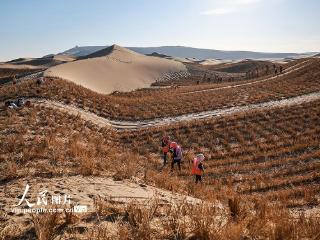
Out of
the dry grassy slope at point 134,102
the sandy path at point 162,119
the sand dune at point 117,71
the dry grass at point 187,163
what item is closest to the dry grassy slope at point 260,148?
the dry grass at point 187,163

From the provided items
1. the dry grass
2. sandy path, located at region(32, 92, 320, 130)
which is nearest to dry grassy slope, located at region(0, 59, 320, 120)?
the dry grass

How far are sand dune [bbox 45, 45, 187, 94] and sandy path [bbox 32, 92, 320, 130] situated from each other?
2688cm

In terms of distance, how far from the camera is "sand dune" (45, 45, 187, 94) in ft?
234

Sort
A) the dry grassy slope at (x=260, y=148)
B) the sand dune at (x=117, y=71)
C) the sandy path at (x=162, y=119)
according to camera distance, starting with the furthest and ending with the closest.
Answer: the sand dune at (x=117, y=71) < the sandy path at (x=162, y=119) < the dry grassy slope at (x=260, y=148)

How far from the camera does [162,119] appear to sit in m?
35.5

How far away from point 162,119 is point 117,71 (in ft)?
176

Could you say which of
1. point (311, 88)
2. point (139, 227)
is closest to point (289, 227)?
point (139, 227)

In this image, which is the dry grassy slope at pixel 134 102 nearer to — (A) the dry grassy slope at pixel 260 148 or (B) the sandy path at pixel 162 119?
(B) the sandy path at pixel 162 119

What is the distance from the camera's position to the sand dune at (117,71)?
71213 mm

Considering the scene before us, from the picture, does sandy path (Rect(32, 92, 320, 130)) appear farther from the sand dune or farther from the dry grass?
the sand dune

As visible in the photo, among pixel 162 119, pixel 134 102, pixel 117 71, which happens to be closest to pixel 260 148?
pixel 162 119

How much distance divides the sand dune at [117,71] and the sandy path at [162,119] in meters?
26.9

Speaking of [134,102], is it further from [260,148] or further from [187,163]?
[187,163]

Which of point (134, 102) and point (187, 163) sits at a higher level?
point (134, 102)
